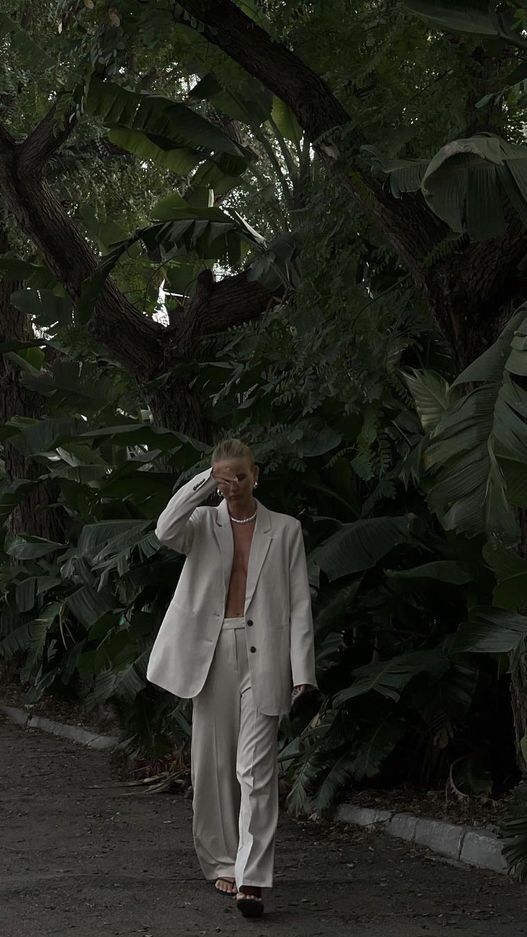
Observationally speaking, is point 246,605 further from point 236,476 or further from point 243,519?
point 236,476

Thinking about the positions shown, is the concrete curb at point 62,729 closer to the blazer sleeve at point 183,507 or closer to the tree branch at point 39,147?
the tree branch at point 39,147

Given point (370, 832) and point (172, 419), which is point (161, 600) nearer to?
point (172, 419)

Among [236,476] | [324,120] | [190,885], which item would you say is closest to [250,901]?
[190,885]

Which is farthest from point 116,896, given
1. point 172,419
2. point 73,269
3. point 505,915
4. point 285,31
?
point 73,269

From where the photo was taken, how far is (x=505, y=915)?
675 centimetres

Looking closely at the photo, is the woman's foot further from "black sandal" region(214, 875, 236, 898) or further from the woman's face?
the woman's face

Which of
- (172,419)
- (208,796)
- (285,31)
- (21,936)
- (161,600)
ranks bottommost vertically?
(21,936)

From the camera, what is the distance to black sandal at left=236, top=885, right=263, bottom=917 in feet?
22.0

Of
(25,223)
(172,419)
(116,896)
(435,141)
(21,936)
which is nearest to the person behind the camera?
(21,936)

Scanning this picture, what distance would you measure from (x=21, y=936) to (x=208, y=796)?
1353 millimetres

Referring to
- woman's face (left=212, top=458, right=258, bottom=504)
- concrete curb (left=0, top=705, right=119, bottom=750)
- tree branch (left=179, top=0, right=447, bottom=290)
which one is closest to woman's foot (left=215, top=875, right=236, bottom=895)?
woman's face (left=212, top=458, right=258, bottom=504)

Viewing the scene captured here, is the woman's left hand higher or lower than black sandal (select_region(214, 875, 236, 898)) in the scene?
higher

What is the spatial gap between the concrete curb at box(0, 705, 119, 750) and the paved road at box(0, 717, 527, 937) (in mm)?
3409

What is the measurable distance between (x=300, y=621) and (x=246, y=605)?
0.28 meters
